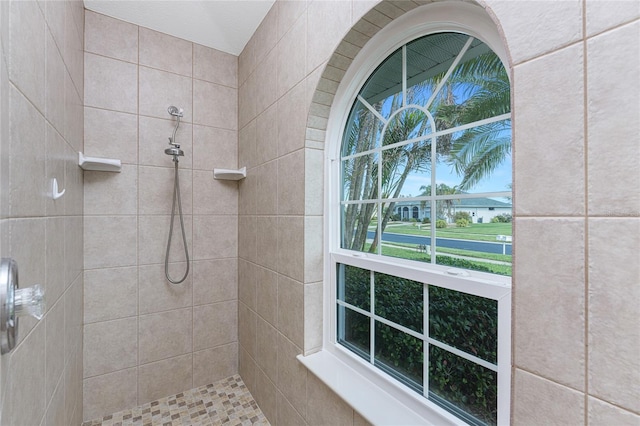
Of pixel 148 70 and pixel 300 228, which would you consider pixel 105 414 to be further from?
pixel 148 70

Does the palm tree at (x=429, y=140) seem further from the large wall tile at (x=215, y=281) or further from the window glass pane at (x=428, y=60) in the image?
the large wall tile at (x=215, y=281)

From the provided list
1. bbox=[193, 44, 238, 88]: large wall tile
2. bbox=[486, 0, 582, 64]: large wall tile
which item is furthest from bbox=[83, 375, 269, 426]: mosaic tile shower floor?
bbox=[193, 44, 238, 88]: large wall tile

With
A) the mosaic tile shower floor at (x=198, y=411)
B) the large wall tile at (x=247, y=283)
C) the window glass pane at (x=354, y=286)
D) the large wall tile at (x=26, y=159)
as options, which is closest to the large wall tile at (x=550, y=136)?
the window glass pane at (x=354, y=286)

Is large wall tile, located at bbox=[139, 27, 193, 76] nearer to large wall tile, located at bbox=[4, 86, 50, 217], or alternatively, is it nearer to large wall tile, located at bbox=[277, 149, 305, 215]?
large wall tile, located at bbox=[277, 149, 305, 215]

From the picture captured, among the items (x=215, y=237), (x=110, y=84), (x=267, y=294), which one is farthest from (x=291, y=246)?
(x=110, y=84)

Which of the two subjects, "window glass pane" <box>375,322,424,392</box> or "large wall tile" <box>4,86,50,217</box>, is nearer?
"large wall tile" <box>4,86,50,217</box>

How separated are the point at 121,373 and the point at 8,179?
1.70 m

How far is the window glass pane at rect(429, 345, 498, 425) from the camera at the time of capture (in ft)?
2.74

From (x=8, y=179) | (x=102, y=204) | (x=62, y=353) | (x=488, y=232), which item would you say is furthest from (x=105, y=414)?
(x=488, y=232)

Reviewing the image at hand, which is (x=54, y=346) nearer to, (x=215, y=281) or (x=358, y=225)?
(x=215, y=281)

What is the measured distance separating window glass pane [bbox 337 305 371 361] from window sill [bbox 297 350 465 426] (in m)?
0.08

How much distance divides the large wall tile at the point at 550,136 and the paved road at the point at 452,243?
231 millimetres

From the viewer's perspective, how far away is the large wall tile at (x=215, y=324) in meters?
Result: 2.00

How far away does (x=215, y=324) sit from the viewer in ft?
6.74
